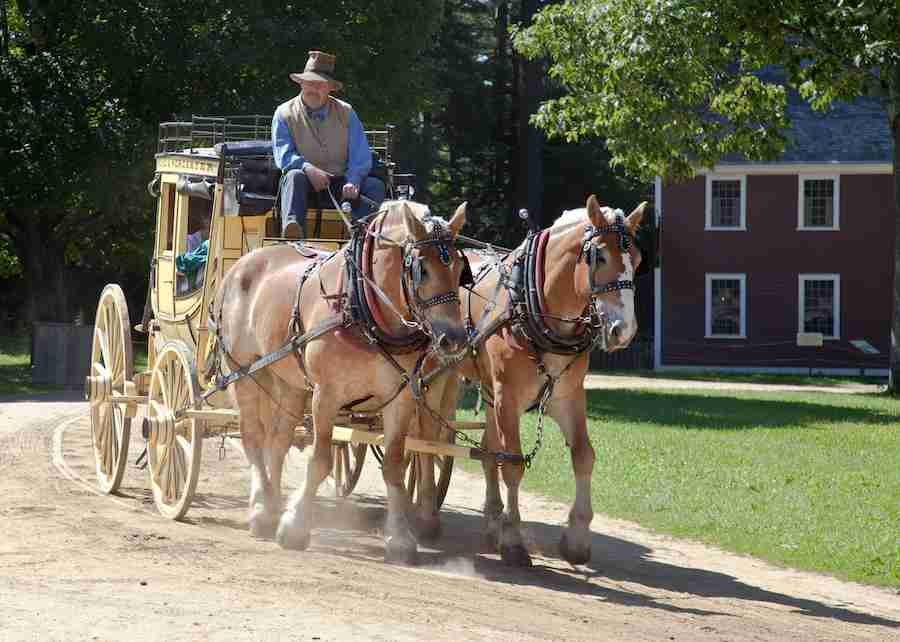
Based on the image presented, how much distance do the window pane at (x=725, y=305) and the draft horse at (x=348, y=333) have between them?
96.7 ft

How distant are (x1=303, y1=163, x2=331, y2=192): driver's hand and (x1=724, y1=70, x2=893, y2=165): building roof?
28.0 metres

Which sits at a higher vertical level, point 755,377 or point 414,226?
point 414,226

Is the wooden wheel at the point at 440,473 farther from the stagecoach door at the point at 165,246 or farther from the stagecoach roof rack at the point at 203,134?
the stagecoach roof rack at the point at 203,134

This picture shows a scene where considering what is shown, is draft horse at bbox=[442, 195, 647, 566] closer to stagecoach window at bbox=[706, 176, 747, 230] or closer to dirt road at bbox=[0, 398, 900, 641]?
dirt road at bbox=[0, 398, 900, 641]

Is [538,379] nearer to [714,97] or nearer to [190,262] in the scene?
[190,262]

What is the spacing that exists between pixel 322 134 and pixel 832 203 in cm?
2945

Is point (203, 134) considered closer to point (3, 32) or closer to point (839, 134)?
point (3, 32)

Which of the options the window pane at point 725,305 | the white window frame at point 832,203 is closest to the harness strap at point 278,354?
the window pane at point 725,305

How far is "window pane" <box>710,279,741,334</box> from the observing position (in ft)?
126

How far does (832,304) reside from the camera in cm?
3788

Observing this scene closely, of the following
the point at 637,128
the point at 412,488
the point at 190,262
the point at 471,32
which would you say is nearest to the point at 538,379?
the point at 412,488

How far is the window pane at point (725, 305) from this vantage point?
38.4 m

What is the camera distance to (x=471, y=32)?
47.8 m

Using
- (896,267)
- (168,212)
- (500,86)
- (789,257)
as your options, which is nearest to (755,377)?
(789,257)
